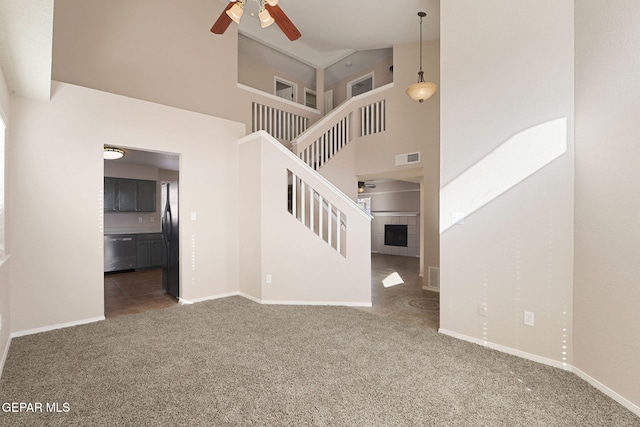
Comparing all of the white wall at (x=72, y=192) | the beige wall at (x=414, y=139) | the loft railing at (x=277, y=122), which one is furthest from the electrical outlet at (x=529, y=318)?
the loft railing at (x=277, y=122)

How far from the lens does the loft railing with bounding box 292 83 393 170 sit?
5.90 m

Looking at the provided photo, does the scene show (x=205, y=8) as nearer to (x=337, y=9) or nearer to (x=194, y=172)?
(x=337, y=9)

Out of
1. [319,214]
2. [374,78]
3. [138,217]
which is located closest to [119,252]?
[138,217]

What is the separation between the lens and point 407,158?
5340 millimetres

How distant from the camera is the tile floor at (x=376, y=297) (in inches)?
149

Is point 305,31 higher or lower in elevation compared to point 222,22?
higher

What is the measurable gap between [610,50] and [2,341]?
5.09m

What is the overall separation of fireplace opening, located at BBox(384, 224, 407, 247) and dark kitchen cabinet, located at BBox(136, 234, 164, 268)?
6.78 meters

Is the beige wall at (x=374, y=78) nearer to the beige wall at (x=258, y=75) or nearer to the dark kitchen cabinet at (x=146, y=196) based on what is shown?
the beige wall at (x=258, y=75)

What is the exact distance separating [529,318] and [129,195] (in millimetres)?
7923

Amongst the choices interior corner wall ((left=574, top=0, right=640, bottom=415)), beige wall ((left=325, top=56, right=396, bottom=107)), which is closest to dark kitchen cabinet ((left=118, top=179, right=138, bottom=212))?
beige wall ((left=325, top=56, right=396, bottom=107))

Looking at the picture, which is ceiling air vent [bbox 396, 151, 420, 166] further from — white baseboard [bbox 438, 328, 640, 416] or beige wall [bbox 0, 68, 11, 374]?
beige wall [bbox 0, 68, 11, 374]

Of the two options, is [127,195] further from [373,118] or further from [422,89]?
[422,89]

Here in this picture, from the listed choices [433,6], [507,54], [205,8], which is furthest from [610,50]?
[205,8]
